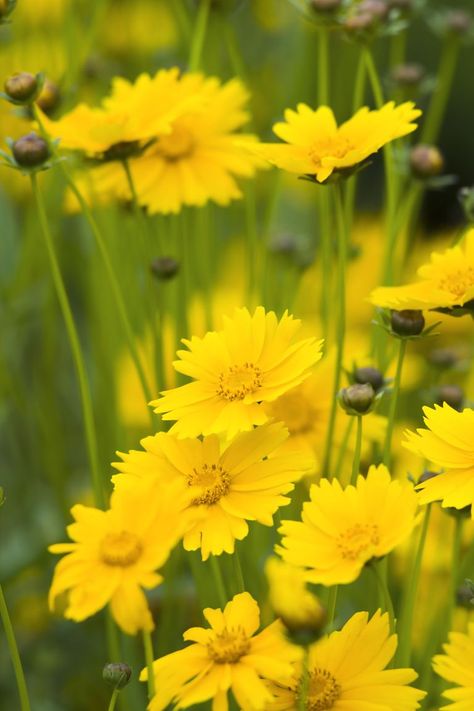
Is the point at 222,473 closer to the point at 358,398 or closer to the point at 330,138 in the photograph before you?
the point at 358,398

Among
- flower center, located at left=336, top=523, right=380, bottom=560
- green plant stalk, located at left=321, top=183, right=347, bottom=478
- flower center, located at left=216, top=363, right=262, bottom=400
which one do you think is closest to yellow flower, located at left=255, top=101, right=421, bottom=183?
green plant stalk, located at left=321, top=183, right=347, bottom=478

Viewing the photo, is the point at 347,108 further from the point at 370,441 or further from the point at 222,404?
the point at 222,404

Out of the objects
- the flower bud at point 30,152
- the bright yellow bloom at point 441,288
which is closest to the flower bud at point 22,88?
the flower bud at point 30,152

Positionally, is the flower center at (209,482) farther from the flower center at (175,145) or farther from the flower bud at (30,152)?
the flower center at (175,145)

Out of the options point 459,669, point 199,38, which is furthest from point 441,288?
point 199,38

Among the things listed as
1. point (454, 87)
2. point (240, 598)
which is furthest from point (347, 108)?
point (240, 598)

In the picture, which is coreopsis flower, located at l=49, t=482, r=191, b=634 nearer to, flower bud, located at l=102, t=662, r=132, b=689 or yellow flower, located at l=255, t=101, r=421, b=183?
flower bud, located at l=102, t=662, r=132, b=689
